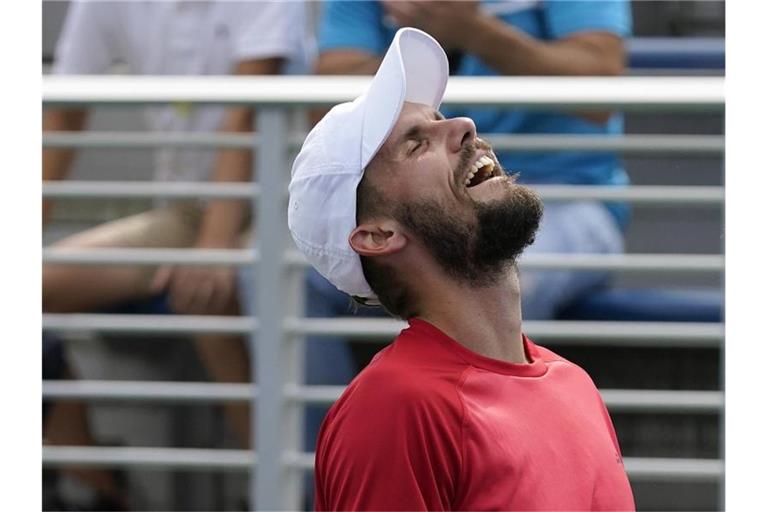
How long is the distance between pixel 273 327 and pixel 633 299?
36.6 inches

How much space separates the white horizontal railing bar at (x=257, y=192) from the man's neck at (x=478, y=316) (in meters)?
1.03

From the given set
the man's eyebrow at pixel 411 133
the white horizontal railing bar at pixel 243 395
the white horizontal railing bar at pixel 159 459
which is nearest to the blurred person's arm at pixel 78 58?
the white horizontal railing bar at pixel 243 395

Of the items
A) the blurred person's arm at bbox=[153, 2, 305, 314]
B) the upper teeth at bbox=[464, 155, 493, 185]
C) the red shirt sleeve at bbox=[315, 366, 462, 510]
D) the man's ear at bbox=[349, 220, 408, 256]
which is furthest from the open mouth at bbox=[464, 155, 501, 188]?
the blurred person's arm at bbox=[153, 2, 305, 314]

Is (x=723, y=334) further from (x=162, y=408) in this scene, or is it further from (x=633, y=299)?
(x=162, y=408)

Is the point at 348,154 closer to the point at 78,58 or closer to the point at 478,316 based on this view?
the point at 478,316

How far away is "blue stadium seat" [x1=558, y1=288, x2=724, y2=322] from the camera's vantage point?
343cm

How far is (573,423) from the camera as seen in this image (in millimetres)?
1941

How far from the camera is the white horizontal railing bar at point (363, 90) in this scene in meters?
3.08

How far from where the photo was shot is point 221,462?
325cm

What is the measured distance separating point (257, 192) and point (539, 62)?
29.4 inches

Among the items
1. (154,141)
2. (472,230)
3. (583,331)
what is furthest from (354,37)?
(472,230)

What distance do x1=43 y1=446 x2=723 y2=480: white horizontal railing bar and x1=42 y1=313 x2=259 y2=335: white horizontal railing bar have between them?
30 cm

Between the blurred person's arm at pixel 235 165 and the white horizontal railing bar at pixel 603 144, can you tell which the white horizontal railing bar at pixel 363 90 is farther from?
the blurred person's arm at pixel 235 165
